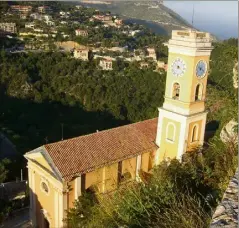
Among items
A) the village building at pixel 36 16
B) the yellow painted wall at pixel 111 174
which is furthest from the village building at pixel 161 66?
the village building at pixel 36 16

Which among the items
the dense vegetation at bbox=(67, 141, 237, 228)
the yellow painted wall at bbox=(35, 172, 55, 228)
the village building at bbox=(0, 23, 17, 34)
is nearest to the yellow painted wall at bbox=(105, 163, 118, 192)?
the yellow painted wall at bbox=(35, 172, 55, 228)

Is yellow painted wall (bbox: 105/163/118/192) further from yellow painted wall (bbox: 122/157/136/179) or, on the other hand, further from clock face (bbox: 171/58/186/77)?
A: clock face (bbox: 171/58/186/77)

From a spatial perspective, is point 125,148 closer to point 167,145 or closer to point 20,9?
point 167,145

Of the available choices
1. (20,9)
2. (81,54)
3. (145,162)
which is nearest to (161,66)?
(81,54)

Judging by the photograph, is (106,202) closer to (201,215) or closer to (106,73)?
(201,215)

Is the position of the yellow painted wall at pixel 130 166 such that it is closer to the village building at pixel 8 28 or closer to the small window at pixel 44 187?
the small window at pixel 44 187

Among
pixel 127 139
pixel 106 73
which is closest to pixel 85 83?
pixel 106 73
